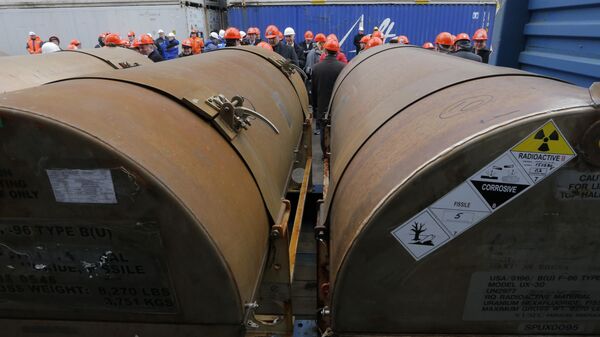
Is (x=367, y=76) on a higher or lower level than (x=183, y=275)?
higher

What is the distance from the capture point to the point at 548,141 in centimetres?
110

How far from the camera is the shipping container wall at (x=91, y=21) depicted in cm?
1478

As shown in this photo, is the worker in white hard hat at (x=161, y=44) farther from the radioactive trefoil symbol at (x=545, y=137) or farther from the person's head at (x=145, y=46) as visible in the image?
the radioactive trefoil symbol at (x=545, y=137)

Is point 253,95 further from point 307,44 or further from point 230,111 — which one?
point 307,44

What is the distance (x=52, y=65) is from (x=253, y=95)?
2.97 metres

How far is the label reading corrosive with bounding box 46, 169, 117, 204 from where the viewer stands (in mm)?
1213

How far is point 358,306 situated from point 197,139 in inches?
34.6

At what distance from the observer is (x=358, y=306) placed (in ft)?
4.49

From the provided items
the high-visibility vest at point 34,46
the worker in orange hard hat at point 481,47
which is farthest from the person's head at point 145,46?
the worker in orange hard hat at point 481,47

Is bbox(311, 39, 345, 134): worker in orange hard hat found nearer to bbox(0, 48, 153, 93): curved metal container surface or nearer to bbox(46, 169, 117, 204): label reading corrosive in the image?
bbox(0, 48, 153, 93): curved metal container surface

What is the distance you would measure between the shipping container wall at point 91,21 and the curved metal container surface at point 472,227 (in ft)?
50.0

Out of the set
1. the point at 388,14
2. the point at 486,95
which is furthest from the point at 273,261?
the point at 388,14

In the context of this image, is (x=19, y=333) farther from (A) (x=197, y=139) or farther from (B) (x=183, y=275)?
(A) (x=197, y=139)

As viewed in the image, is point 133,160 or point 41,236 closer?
point 133,160
